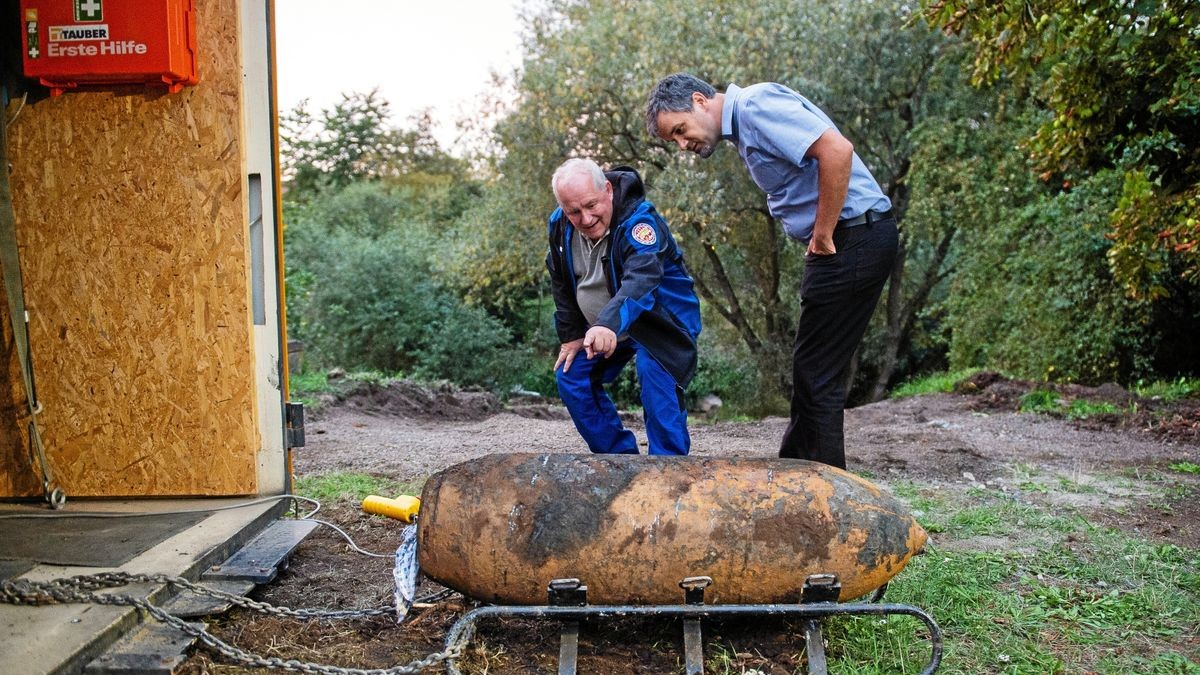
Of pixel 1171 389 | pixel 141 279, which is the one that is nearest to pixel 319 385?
pixel 141 279

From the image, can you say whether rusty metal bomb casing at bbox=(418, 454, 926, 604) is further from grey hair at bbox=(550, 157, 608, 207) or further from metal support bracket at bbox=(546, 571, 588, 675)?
grey hair at bbox=(550, 157, 608, 207)

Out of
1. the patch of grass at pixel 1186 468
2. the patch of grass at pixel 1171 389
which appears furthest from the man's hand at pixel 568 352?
the patch of grass at pixel 1171 389

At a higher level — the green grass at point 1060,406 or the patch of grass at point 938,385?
the green grass at point 1060,406

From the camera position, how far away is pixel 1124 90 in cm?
710

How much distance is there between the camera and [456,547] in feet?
9.66

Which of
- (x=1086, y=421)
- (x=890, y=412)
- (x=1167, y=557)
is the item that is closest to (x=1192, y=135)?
(x=1086, y=421)

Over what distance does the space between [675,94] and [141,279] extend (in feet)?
8.62

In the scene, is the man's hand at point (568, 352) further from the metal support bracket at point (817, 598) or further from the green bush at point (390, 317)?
the green bush at point (390, 317)

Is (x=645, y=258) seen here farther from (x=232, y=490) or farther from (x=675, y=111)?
(x=232, y=490)

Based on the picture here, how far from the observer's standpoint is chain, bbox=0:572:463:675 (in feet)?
8.58

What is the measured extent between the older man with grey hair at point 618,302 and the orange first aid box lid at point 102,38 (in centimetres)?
183

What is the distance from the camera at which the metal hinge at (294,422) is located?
4.39m

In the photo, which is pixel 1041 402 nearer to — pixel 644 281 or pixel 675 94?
pixel 644 281

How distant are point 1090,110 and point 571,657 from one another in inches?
259
